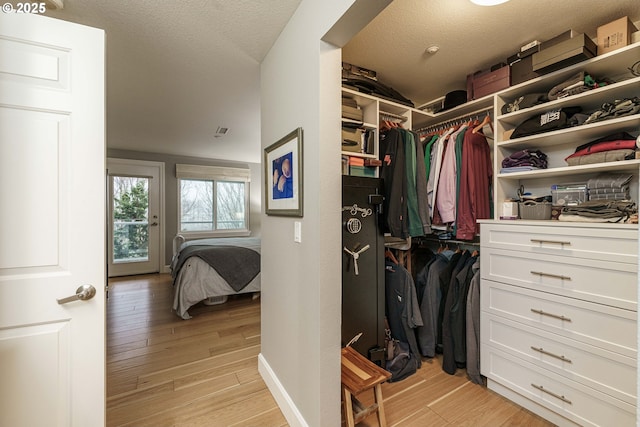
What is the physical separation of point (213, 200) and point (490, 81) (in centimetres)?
520

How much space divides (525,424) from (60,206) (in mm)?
2575

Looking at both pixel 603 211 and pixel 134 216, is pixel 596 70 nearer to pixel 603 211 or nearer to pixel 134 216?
pixel 603 211

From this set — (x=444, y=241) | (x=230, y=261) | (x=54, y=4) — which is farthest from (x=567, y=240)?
(x=230, y=261)

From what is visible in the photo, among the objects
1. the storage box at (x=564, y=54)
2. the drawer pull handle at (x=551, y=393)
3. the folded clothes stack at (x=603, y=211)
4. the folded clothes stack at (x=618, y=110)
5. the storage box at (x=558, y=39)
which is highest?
the storage box at (x=558, y=39)

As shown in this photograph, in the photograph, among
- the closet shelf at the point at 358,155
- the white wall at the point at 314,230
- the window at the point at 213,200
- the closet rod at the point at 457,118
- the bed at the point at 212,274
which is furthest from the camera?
the window at the point at 213,200

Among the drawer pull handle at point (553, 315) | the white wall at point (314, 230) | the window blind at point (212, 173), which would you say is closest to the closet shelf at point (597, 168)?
the drawer pull handle at point (553, 315)

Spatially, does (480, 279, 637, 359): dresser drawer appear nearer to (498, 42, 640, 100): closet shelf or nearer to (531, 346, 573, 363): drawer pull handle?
(531, 346, 573, 363): drawer pull handle

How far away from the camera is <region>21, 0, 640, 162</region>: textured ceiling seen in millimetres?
1449

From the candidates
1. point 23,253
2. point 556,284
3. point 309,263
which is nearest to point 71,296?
point 23,253

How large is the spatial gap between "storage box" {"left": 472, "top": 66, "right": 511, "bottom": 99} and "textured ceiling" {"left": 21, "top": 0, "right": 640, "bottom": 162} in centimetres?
10

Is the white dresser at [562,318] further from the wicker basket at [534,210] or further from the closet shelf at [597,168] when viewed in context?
the closet shelf at [597,168]

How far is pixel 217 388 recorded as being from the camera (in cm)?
181

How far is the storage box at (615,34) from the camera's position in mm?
1420

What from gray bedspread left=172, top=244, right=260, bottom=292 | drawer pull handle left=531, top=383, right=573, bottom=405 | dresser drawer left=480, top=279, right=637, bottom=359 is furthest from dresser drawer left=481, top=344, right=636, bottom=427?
gray bedspread left=172, top=244, right=260, bottom=292
